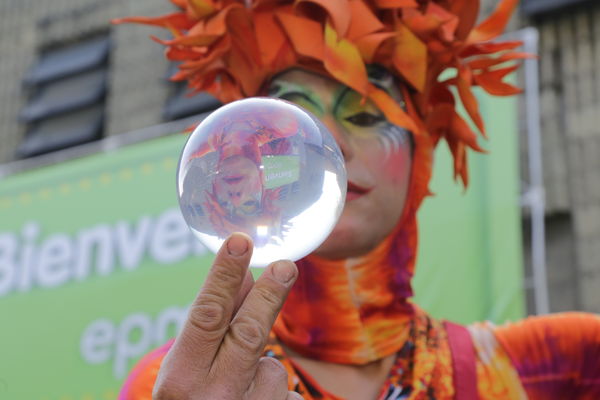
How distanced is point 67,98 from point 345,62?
5804mm

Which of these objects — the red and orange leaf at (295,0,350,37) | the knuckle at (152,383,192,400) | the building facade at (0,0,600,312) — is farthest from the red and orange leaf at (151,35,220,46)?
the building facade at (0,0,600,312)

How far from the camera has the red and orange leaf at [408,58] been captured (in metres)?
2.19

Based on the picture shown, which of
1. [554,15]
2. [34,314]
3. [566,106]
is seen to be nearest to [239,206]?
[34,314]

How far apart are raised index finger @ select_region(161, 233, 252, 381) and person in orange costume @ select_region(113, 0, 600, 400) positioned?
61cm

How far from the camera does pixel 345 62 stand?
2.08m

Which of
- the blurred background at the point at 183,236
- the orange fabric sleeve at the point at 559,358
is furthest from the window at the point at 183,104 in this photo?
the orange fabric sleeve at the point at 559,358

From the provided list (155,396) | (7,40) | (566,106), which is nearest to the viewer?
(155,396)

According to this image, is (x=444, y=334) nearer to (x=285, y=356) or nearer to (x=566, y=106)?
(x=285, y=356)

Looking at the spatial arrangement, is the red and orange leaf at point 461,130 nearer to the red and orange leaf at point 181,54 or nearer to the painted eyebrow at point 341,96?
the painted eyebrow at point 341,96

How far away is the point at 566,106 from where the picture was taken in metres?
5.34

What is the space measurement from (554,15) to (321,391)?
4.09 metres

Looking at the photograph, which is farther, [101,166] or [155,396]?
[101,166]

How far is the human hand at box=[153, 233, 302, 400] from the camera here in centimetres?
143

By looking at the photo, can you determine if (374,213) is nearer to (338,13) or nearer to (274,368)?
(338,13)
